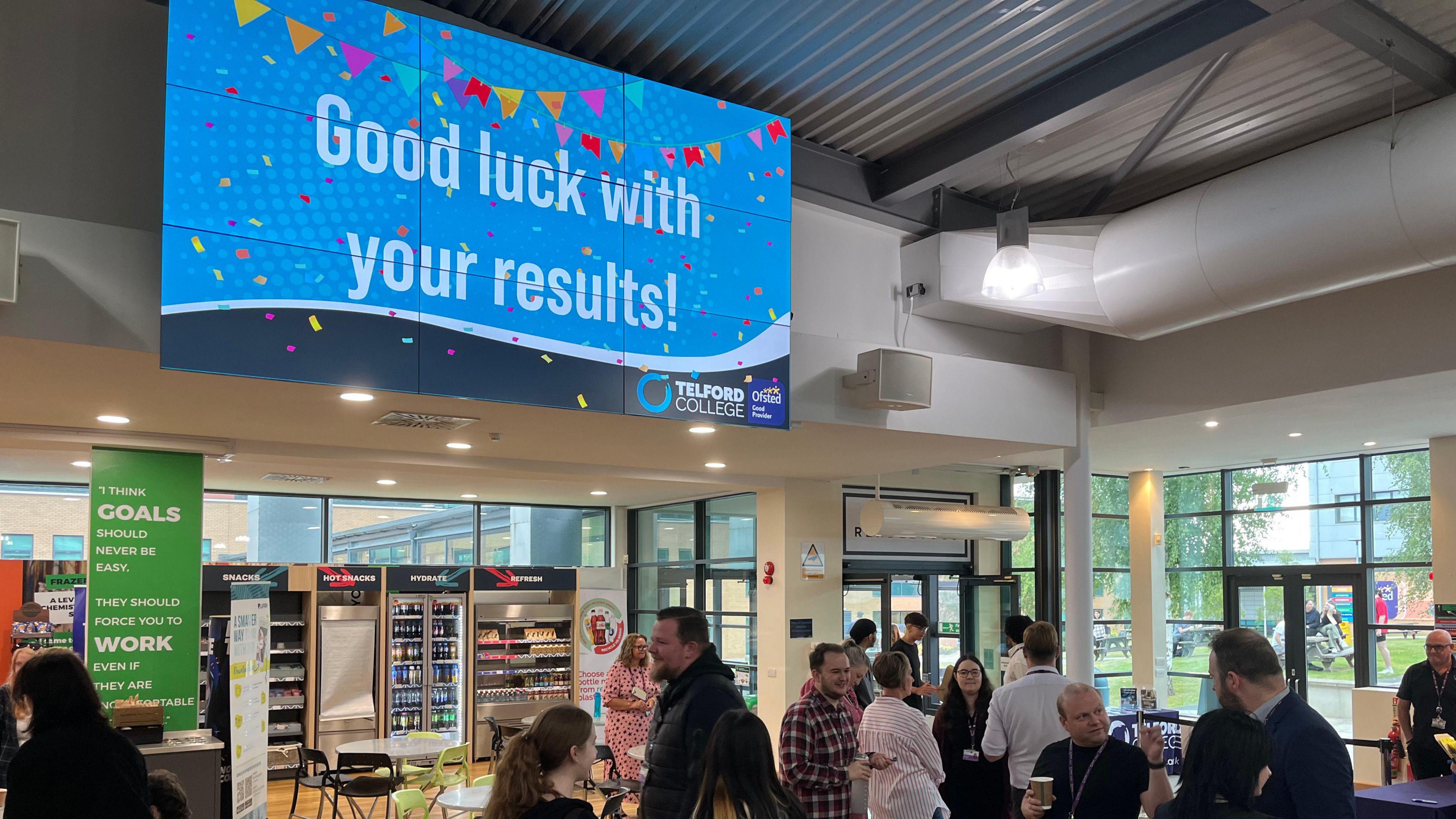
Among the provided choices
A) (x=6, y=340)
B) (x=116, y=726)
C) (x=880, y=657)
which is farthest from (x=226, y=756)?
(x=880, y=657)

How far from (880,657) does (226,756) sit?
4211mm

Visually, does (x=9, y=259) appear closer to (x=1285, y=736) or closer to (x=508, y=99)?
(x=508, y=99)

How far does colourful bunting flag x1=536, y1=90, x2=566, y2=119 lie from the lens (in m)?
5.33

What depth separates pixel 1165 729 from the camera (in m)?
8.91

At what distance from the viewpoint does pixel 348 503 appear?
480 inches

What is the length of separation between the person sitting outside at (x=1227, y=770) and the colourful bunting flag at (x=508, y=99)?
4.08 metres

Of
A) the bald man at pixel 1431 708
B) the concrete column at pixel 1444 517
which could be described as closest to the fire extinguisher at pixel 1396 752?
the bald man at pixel 1431 708

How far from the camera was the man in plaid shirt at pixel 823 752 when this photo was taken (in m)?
4.30

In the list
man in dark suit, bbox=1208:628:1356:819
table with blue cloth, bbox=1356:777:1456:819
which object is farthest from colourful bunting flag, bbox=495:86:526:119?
table with blue cloth, bbox=1356:777:1456:819

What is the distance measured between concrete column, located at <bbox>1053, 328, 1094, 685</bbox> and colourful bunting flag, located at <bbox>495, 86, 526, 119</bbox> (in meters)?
4.78

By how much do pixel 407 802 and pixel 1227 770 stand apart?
4924mm

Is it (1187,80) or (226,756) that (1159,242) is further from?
(226,756)

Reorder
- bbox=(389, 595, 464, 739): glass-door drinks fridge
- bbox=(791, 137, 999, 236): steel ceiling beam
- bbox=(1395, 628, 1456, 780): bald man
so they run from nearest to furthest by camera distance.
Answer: bbox=(1395, 628, 1456, 780): bald man
bbox=(791, 137, 999, 236): steel ceiling beam
bbox=(389, 595, 464, 739): glass-door drinks fridge

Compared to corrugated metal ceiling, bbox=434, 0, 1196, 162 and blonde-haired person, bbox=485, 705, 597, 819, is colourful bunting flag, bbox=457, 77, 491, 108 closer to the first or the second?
corrugated metal ceiling, bbox=434, 0, 1196, 162
